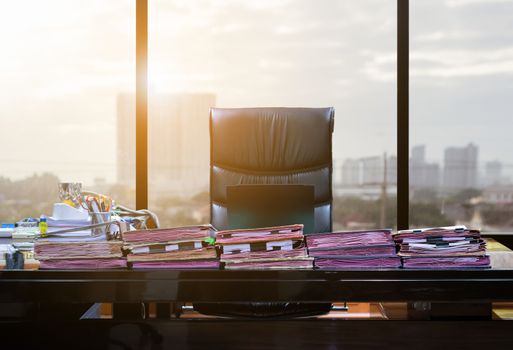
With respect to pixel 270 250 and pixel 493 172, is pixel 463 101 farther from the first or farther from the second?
pixel 270 250

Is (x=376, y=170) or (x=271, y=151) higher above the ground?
(x=271, y=151)

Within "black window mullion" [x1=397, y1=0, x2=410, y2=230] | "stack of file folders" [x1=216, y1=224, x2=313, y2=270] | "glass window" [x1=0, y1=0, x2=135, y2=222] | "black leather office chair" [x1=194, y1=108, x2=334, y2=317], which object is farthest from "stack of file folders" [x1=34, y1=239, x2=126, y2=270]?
"black window mullion" [x1=397, y1=0, x2=410, y2=230]

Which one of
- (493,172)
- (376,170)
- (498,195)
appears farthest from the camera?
(498,195)

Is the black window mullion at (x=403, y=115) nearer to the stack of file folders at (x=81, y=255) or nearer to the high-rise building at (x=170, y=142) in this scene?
the high-rise building at (x=170, y=142)

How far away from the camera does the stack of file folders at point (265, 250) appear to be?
1.12m

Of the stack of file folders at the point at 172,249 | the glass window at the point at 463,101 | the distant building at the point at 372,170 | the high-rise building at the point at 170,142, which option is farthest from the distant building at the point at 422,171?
the stack of file folders at the point at 172,249

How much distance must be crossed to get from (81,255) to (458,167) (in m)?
3.34

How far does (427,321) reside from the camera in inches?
44.7

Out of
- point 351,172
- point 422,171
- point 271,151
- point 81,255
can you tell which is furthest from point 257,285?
point 422,171

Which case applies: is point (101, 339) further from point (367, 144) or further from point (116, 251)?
point (367, 144)

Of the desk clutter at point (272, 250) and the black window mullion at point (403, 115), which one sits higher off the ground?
the black window mullion at point (403, 115)

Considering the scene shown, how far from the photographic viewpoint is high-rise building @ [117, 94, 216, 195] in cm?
353

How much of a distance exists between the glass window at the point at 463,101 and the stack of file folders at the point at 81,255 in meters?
2.84

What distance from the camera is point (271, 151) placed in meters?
2.45
